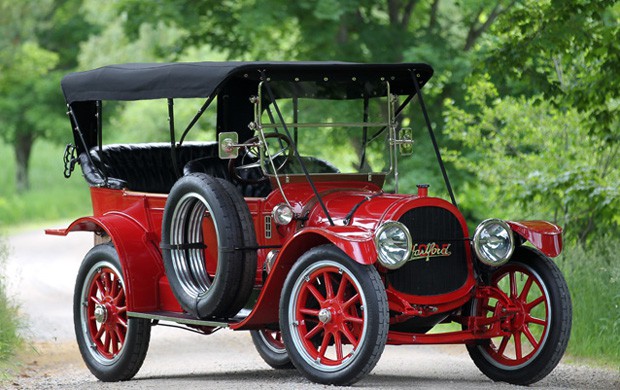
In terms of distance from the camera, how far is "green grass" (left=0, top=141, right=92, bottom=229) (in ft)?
98.9

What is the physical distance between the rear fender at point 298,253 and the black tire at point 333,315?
0.30 ft

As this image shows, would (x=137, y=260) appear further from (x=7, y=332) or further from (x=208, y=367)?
(x=7, y=332)

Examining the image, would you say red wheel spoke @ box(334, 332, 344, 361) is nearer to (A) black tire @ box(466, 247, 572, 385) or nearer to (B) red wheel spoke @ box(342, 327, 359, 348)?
(B) red wheel spoke @ box(342, 327, 359, 348)

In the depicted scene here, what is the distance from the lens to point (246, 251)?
8383 mm

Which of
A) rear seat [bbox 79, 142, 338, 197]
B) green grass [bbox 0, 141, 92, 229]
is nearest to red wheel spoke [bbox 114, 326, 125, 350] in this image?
rear seat [bbox 79, 142, 338, 197]

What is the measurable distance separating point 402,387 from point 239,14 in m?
11.2

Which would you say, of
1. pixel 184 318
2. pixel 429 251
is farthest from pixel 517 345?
pixel 184 318

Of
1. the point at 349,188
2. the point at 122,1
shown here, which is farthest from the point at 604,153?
the point at 122,1

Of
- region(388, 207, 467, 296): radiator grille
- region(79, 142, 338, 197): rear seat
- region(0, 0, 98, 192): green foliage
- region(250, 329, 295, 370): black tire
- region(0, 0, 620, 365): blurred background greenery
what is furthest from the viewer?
region(0, 0, 98, 192): green foliage

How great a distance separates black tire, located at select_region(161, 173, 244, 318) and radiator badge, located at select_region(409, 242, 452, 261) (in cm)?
114

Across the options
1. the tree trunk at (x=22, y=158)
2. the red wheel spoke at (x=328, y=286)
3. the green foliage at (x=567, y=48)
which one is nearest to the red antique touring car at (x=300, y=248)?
the red wheel spoke at (x=328, y=286)

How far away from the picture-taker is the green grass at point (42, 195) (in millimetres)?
30156

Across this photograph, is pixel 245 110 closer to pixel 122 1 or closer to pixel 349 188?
pixel 349 188

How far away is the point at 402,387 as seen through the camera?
7.88 m
